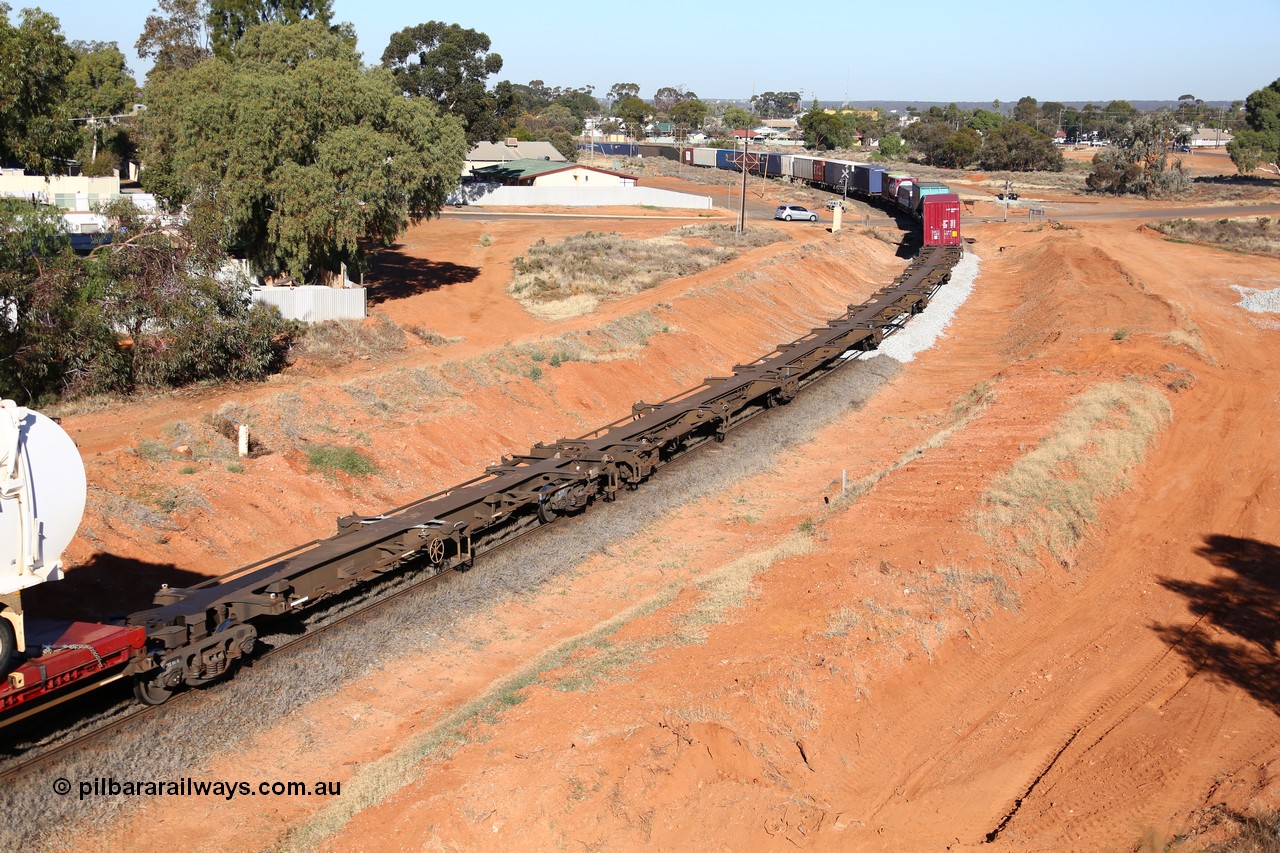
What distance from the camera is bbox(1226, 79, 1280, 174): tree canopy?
122 metres

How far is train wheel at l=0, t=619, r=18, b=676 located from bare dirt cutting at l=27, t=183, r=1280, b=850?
73.3 inches

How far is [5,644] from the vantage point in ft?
35.4

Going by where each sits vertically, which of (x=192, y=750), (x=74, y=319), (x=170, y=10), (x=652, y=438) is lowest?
(x=192, y=750)

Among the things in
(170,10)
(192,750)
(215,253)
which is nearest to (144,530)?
(192,750)

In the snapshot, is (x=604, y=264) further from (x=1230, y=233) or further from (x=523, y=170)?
(x=1230, y=233)

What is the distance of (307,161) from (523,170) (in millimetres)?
50724

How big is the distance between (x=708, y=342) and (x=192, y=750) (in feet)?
91.6

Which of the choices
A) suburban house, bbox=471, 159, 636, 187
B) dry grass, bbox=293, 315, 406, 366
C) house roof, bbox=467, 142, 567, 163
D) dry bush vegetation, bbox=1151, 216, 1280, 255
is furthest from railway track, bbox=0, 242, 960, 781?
house roof, bbox=467, 142, 567, 163

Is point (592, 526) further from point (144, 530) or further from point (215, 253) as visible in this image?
point (215, 253)

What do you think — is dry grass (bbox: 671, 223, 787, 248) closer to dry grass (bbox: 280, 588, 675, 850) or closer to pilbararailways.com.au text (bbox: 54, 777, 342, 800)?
dry grass (bbox: 280, 588, 675, 850)

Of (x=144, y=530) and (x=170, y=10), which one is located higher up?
(x=170, y=10)

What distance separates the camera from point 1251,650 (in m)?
15.9

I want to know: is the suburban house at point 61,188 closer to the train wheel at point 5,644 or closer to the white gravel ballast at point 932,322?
the white gravel ballast at point 932,322

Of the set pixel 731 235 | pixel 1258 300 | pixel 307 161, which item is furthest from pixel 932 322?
pixel 307 161
